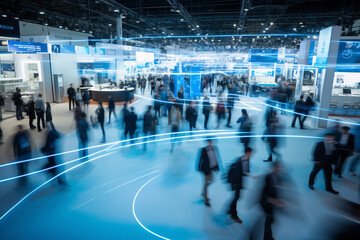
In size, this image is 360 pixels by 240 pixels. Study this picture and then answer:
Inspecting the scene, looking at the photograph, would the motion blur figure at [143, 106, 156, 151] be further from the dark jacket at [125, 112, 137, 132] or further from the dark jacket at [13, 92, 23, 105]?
the dark jacket at [13, 92, 23, 105]

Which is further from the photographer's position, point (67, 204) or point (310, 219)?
point (67, 204)

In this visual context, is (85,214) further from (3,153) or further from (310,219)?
(3,153)

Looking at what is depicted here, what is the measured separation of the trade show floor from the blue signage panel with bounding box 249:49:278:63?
14.2 m

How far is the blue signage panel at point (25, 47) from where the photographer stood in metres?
11.9

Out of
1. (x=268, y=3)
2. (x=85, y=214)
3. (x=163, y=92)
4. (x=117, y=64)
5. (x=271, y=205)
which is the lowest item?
(x=85, y=214)

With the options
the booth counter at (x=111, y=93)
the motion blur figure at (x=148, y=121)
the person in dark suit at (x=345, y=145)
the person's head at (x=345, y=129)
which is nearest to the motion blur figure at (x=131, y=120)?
the motion blur figure at (x=148, y=121)

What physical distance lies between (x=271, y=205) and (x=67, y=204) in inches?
146

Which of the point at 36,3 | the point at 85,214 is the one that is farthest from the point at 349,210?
the point at 36,3

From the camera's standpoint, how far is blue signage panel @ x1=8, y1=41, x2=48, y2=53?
39.2ft

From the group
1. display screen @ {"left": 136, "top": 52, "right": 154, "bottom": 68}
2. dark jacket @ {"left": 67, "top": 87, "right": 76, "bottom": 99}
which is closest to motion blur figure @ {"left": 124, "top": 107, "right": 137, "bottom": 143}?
dark jacket @ {"left": 67, "top": 87, "right": 76, "bottom": 99}

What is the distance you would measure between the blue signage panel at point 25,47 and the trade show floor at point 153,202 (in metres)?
7.48

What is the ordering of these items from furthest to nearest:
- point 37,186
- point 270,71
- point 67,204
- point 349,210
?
point 270,71
point 37,186
point 67,204
point 349,210

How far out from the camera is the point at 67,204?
201 inches

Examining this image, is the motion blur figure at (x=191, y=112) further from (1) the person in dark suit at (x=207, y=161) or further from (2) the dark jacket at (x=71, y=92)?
(2) the dark jacket at (x=71, y=92)
